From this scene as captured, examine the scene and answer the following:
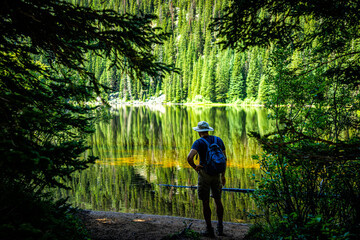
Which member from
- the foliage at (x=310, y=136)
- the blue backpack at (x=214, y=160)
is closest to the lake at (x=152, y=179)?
the blue backpack at (x=214, y=160)

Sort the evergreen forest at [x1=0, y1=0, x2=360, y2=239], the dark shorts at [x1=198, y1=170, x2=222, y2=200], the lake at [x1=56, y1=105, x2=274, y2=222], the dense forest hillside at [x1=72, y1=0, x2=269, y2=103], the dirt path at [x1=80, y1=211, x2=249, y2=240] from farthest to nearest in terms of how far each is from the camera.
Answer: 1. the dense forest hillside at [x1=72, y1=0, x2=269, y2=103]
2. the lake at [x1=56, y1=105, x2=274, y2=222]
3. the dirt path at [x1=80, y1=211, x2=249, y2=240]
4. the dark shorts at [x1=198, y1=170, x2=222, y2=200]
5. the evergreen forest at [x1=0, y1=0, x2=360, y2=239]

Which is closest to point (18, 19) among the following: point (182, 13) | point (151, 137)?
point (151, 137)

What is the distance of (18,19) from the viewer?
7.91 ft

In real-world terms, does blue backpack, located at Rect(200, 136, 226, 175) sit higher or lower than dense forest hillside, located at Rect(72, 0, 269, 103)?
lower

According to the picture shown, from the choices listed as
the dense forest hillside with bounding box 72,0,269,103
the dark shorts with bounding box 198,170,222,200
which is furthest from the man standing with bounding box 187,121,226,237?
the dense forest hillside with bounding box 72,0,269,103

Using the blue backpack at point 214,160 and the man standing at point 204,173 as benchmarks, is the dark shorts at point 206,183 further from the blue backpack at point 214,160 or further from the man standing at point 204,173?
the blue backpack at point 214,160

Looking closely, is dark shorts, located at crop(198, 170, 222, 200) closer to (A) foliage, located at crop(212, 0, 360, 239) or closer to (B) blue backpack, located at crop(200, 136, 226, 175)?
(B) blue backpack, located at crop(200, 136, 226, 175)

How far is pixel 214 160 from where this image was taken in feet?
13.1

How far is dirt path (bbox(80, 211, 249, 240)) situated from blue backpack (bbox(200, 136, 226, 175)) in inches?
56.1

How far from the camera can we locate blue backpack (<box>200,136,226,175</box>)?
4.01 m

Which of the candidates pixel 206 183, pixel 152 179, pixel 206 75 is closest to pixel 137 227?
pixel 206 183

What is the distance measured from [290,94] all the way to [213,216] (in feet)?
13.8

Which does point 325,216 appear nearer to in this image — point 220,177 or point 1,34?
point 220,177

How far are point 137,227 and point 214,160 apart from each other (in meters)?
2.66
